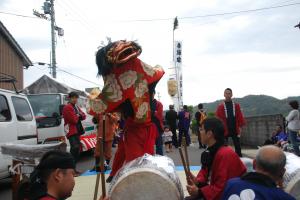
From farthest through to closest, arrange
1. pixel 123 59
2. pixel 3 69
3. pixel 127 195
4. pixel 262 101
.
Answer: pixel 262 101
pixel 3 69
pixel 123 59
pixel 127 195

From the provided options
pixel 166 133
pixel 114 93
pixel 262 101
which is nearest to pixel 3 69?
pixel 166 133

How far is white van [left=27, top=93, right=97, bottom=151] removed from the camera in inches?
437

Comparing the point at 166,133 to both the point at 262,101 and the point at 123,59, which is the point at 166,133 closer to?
the point at 123,59

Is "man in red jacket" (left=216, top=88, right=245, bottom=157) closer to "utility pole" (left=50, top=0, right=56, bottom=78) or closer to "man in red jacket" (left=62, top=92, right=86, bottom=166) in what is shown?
"man in red jacket" (left=62, top=92, right=86, bottom=166)

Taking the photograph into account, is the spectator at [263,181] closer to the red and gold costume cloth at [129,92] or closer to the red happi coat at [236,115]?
the red and gold costume cloth at [129,92]

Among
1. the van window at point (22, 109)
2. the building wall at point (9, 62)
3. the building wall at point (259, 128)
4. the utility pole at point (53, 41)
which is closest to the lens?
the van window at point (22, 109)

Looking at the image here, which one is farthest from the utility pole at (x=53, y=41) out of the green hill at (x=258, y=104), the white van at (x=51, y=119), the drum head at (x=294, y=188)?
the drum head at (x=294, y=188)

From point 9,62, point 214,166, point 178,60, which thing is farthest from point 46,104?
point 178,60

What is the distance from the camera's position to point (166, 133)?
52.5ft

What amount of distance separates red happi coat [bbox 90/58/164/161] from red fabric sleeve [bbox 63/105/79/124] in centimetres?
427

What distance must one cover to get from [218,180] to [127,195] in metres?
0.76

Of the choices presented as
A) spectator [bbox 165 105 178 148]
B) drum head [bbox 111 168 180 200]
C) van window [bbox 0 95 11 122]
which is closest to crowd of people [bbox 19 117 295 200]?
drum head [bbox 111 168 180 200]

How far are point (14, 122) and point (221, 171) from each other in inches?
200

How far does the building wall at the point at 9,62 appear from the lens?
886 inches
